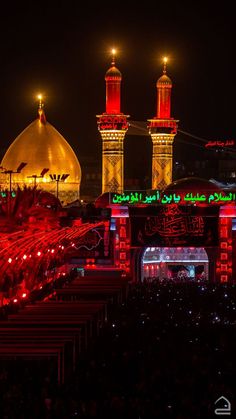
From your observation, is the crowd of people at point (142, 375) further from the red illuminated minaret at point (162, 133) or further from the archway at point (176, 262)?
the red illuminated minaret at point (162, 133)

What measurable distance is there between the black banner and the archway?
1.26 meters

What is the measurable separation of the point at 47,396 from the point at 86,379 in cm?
163

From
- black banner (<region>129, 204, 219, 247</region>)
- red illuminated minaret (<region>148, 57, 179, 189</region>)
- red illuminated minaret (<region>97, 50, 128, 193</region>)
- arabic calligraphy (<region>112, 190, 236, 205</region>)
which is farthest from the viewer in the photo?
red illuminated minaret (<region>148, 57, 179, 189</region>)

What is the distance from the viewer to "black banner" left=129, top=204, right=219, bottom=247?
44438 mm

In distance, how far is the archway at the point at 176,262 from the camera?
4603 cm

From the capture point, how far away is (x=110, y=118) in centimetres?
5456

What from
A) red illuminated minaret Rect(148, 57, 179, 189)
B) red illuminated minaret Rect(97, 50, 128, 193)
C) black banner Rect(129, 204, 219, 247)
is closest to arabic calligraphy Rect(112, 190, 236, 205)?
black banner Rect(129, 204, 219, 247)

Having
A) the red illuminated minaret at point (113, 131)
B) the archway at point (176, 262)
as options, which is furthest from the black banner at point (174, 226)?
the red illuminated minaret at point (113, 131)

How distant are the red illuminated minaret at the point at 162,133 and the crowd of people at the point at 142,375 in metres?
27.6

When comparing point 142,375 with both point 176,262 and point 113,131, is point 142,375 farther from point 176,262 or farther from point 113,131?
point 113,131

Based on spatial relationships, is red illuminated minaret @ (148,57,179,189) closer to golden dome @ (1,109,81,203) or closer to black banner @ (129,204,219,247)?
golden dome @ (1,109,81,203)

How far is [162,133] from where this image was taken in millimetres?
56250

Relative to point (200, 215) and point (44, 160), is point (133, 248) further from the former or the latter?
point (44, 160)

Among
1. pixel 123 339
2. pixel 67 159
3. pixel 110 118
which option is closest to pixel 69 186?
pixel 67 159
